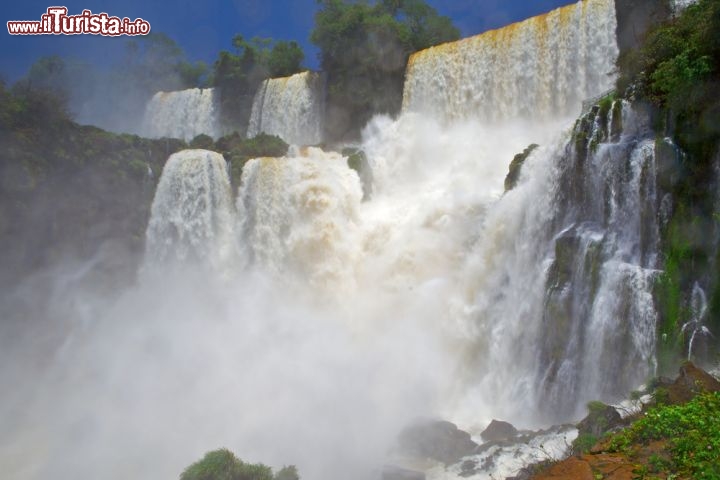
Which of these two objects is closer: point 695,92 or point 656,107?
point 695,92

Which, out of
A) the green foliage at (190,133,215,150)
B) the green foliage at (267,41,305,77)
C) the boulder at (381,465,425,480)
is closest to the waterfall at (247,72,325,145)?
the green foliage at (267,41,305,77)

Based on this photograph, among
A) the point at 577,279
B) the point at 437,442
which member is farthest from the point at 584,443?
the point at 577,279

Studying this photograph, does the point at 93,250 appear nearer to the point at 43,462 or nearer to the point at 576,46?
the point at 43,462

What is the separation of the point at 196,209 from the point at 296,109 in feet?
29.8

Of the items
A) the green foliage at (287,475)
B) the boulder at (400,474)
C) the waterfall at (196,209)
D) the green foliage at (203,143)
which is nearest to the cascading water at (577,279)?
the boulder at (400,474)

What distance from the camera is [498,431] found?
10320 millimetres

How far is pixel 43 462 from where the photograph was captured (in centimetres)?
1277

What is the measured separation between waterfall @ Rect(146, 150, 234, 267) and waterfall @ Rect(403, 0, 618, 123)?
804cm

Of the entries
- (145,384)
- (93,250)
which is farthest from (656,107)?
(93,250)

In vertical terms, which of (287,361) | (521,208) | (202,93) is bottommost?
(287,361)

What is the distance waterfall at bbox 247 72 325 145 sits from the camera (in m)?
26.8

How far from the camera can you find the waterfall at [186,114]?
106 feet

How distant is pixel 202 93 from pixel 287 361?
2277 cm

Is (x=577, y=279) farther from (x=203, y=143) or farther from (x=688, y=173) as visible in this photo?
(x=203, y=143)
